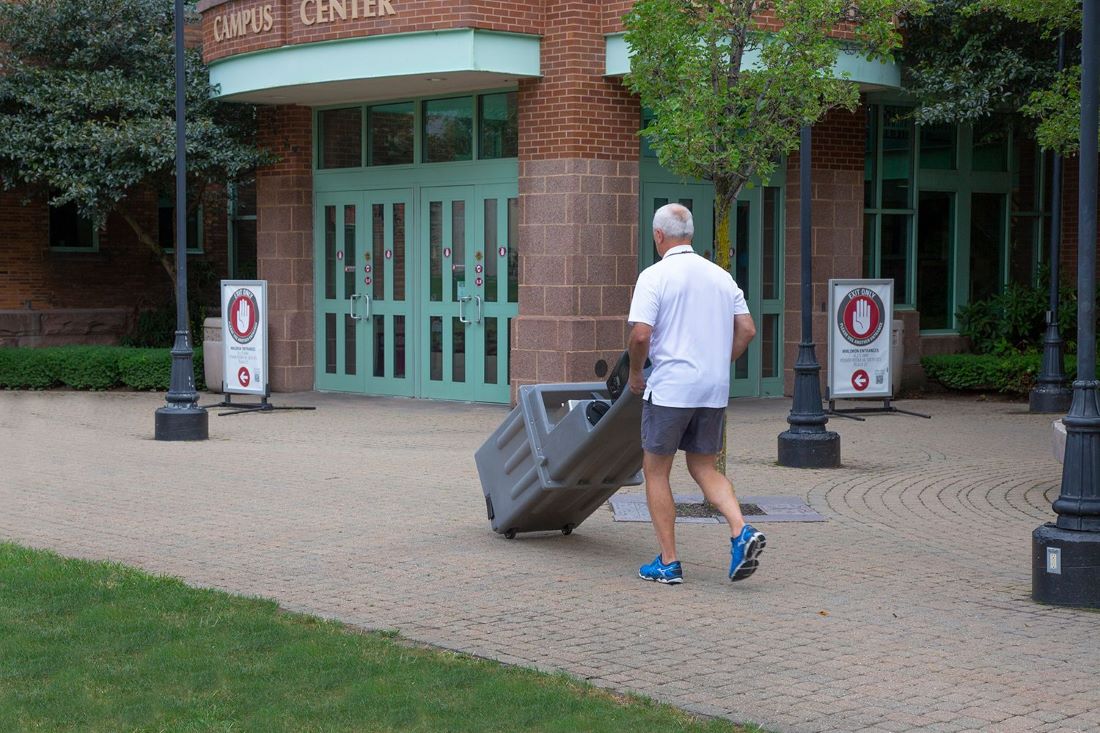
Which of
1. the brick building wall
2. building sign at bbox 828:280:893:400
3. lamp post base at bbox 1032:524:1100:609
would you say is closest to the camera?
lamp post base at bbox 1032:524:1100:609

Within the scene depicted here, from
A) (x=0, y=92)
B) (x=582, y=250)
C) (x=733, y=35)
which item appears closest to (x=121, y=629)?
(x=733, y=35)

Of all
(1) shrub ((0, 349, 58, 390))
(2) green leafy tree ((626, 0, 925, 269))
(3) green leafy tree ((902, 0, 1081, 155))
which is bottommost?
(1) shrub ((0, 349, 58, 390))

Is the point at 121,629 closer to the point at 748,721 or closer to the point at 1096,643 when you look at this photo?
the point at 748,721

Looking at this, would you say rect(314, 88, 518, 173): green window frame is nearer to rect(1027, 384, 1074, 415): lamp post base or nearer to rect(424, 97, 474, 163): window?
rect(424, 97, 474, 163): window

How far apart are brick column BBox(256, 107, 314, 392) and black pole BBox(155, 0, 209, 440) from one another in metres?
4.85

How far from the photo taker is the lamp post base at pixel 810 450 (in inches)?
482

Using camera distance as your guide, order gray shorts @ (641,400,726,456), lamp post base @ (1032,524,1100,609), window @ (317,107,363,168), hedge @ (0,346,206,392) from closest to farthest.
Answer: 1. lamp post base @ (1032,524,1100,609)
2. gray shorts @ (641,400,726,456)
3. window @ (317,107,363,168)
4. hedge @ (0,346,206,392)

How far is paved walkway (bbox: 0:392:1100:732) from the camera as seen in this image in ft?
18.9

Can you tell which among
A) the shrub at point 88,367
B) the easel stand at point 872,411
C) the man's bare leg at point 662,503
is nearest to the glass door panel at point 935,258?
the easel stand at point 872,411

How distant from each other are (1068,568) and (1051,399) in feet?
33.3

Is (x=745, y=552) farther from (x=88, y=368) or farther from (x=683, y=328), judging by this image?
(x=88, y=368)


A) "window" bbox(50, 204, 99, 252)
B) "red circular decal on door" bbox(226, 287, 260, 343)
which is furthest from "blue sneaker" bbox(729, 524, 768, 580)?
"window" bbox(50, 204, 99, 252)

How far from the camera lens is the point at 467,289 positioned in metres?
17.9

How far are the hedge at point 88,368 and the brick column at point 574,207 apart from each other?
559 centimetres
